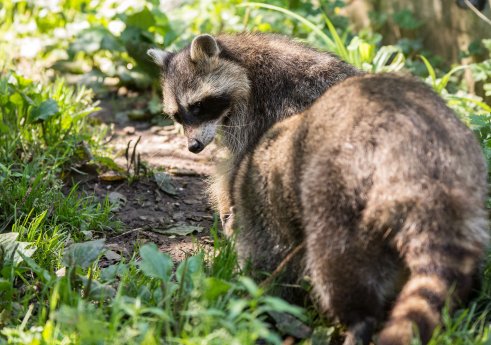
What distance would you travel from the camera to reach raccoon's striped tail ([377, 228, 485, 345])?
3.10 metres

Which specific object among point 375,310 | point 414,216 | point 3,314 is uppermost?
point 414,216

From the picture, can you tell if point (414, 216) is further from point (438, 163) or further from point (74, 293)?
point (74, 293)

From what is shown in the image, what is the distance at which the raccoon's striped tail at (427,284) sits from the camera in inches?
122

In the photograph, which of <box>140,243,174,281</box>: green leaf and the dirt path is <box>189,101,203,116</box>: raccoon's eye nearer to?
the dirt path

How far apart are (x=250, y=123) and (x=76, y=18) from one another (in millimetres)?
4453

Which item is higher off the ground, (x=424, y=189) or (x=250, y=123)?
(x=424, y=189)

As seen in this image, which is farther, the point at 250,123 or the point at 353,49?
the point at 353,49

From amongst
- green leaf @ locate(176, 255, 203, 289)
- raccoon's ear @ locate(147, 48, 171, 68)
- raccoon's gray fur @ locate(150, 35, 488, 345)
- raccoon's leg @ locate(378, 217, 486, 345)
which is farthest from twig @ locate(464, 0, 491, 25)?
green leaf @ locate(176, 255, 203, 289)

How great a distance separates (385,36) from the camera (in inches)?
339

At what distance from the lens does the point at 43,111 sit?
5.63m

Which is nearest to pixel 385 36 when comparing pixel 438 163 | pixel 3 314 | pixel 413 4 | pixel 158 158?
pixel 413 4

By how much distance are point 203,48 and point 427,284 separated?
3.07m

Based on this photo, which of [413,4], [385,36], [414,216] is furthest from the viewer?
[385,36]

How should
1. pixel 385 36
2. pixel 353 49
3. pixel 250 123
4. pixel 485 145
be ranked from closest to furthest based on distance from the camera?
pixel 485 145, pixel 250 123, pixel 353 49, pixel 385 36
